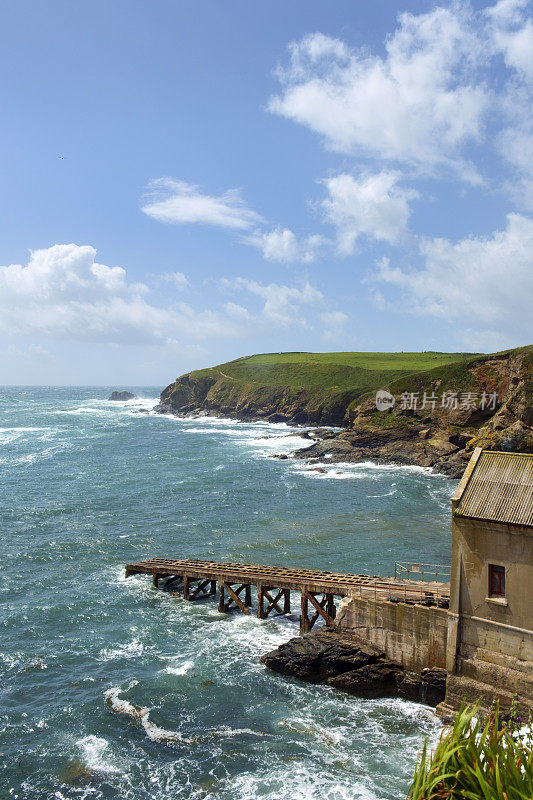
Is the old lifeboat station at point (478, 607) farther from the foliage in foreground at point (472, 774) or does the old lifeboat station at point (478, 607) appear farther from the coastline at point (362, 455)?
the coastline at point (362, 455)

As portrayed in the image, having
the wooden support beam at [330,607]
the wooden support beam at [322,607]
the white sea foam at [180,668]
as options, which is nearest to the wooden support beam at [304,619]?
the wooden support beam at [322,607]

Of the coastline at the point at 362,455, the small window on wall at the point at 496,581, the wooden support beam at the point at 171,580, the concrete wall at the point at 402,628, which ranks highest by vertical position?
the small window on wall at the point at 496,581

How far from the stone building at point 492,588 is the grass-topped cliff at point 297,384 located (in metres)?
97.0

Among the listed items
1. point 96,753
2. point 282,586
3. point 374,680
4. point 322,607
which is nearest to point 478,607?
point 374,680

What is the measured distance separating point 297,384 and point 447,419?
224ft

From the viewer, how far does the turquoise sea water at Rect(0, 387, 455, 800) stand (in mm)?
20172

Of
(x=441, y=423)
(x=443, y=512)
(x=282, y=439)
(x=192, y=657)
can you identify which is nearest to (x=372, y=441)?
(x=441, y=423)

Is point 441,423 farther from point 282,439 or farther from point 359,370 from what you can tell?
point 359,370

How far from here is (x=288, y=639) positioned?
30.6 m

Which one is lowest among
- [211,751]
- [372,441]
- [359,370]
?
[211,751]

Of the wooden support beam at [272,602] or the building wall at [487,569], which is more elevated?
the building wall at [487,569]

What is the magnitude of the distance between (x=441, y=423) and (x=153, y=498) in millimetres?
49244

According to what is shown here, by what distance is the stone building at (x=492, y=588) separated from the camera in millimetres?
21047

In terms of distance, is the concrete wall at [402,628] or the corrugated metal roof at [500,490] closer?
the corrugated metal roof at [500,490]
